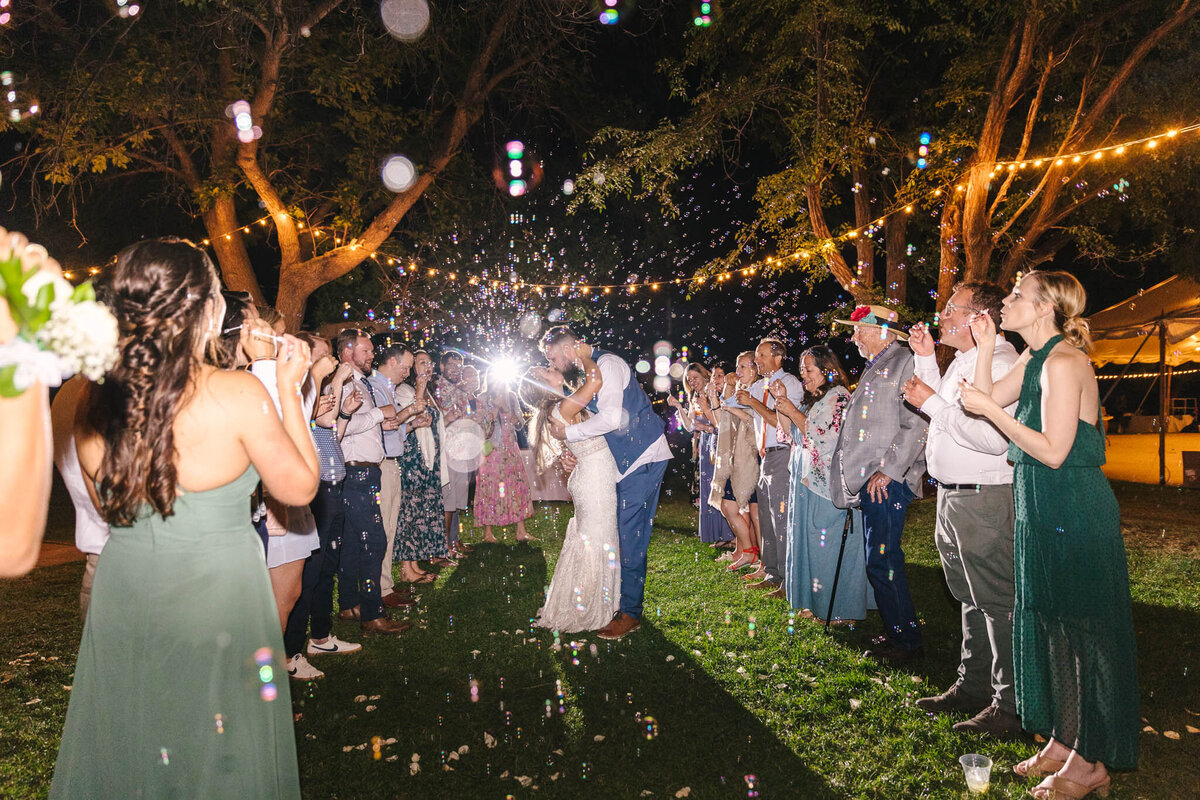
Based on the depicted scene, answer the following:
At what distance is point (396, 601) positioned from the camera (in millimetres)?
6289

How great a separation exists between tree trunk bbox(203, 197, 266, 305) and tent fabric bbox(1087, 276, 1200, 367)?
15452 mm

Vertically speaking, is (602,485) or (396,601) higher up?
(602,485)

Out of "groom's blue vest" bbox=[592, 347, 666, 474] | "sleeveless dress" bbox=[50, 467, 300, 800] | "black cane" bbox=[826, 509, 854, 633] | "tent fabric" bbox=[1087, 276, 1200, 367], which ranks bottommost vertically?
"black cane" bbox=[826, 509, 854, 633]

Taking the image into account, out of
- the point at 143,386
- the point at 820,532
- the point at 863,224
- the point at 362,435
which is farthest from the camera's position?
the point at 863,224

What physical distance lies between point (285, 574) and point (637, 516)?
2437 millimetres

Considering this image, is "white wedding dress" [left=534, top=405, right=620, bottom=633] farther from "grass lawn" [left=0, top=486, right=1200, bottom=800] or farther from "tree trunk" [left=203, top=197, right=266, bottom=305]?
"tree trunk" [left=203, top=197, right=266, bottom=305]

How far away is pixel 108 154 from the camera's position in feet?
33.5

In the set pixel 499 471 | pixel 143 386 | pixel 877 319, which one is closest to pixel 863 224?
pixel 499 471

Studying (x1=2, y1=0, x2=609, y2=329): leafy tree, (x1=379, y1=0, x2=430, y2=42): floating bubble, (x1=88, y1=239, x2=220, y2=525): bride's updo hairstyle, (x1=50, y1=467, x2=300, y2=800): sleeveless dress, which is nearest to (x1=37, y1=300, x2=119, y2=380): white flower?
(x1=88, y1=239, x2=220, y2=525): bride's updo hairstyle

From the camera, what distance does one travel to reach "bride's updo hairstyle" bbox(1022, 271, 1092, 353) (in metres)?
3.03

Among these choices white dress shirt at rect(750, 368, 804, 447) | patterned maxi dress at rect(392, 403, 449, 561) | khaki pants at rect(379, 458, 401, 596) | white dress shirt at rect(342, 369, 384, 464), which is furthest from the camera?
patterned maxi dress at rect(392, 403, 449, 561)

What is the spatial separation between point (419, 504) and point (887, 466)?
457cm

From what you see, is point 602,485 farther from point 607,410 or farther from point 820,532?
point 820,532

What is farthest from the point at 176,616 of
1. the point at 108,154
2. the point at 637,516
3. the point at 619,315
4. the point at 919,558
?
the point at 619,315
